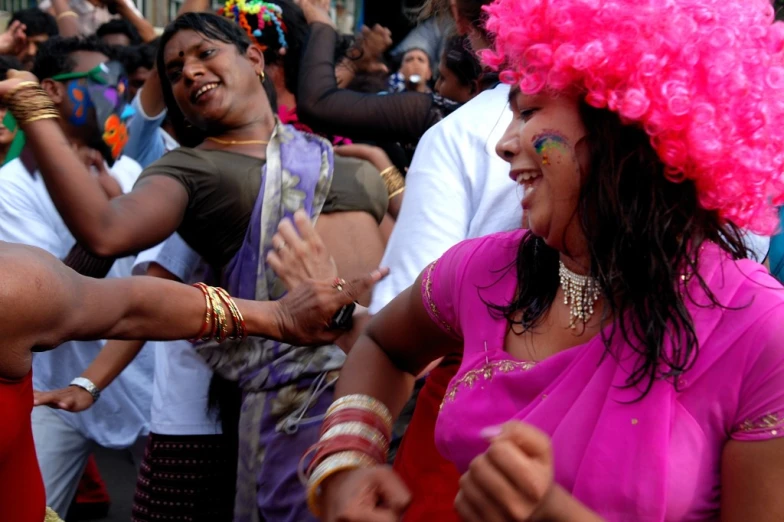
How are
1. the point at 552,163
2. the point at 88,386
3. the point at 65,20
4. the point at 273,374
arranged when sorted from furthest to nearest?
the point at 65,20, the point at 88,386, the point at 273,374, the point at 552,163

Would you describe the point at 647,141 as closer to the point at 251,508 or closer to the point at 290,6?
the point at 251,508

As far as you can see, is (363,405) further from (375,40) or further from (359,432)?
(375,40)

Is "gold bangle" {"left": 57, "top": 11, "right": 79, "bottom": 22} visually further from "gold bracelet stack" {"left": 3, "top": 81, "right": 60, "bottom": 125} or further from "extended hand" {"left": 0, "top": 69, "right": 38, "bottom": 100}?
"gold bracelet stack" {"left": 3, "top": 81, "right": 60, "bottom": 125}

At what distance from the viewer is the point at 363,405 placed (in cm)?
210

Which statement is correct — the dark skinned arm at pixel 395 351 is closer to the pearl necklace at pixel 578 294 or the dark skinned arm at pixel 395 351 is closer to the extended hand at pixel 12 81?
the pearl necklace at pixel 578 294

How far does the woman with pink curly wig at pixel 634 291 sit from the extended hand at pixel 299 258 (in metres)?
0.74

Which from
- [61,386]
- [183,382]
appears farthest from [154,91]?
[183,382]

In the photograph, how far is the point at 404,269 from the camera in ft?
7.61

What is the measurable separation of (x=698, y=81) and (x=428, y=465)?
1.01 meters

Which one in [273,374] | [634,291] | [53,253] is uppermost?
[634,291]

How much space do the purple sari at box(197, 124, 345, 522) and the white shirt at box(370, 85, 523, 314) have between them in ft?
1.67

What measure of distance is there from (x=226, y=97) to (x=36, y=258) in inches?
58.5

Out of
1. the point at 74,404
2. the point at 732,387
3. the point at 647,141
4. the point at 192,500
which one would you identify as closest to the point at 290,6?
the point at 74,404

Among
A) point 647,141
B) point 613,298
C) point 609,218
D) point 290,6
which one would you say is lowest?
point 290,6
